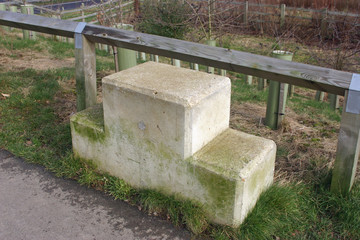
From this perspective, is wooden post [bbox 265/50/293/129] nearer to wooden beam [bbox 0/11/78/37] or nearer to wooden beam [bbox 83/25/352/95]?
wooden beam [bbox 83/25/352/95]

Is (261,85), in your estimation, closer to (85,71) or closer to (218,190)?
(85,71)

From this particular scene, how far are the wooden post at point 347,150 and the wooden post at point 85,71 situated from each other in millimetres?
2400

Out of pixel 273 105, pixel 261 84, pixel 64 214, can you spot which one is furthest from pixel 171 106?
pixel 261 84

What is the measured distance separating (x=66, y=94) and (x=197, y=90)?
3024mm

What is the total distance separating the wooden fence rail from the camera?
265 cm

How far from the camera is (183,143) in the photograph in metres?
2.73

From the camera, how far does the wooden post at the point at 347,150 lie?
263 cm

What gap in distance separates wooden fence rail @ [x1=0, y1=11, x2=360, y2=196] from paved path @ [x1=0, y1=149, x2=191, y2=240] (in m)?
1.00

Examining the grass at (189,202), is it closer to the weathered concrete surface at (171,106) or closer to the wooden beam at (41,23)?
the weathered concrete surface at (171,106)

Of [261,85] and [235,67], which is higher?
[235,67]

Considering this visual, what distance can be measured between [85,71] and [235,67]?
159 cm

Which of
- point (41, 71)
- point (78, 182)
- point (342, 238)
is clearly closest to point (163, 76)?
point (78, 182)

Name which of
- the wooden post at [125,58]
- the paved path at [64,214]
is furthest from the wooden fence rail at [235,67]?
the wooden post at [125,58]

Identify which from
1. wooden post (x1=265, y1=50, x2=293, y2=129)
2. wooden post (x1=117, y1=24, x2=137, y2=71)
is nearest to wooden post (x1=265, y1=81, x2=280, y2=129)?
wooden post (x1=265, y1=50, x2=293, y2=129)
